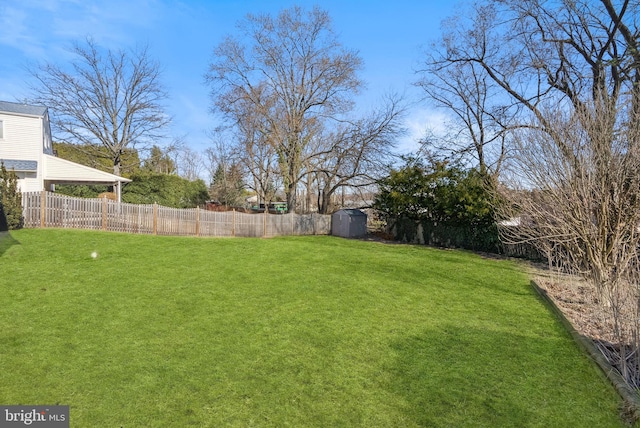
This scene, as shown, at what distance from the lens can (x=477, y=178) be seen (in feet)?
47.4

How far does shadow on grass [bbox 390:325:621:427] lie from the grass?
0.02 m

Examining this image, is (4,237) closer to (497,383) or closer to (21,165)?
(21,165)

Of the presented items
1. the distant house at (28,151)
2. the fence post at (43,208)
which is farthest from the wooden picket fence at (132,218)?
the distant house at (28,151)

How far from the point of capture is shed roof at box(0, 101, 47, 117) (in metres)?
16.4

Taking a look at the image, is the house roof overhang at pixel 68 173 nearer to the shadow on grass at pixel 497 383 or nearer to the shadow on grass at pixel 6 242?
the shadow on grass at pixel 6 242

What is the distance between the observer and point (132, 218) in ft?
41.3

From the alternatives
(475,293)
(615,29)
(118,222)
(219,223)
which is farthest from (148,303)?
(615,29)

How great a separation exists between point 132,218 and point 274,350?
1060cm

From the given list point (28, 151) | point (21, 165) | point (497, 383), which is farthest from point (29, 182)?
point (497, 383)

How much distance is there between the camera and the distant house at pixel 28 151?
16.2 meters

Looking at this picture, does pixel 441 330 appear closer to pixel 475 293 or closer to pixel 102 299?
pixel 475 293

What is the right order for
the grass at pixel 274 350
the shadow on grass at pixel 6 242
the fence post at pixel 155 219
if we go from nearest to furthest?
1. the grass at pixel 274 350
2. the shadow on grass at pixel 6 242
3. the fence post at pixel 155 219

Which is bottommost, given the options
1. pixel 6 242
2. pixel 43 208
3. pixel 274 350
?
pixel 274 350

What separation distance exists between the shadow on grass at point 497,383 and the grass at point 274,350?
0.06 ft
